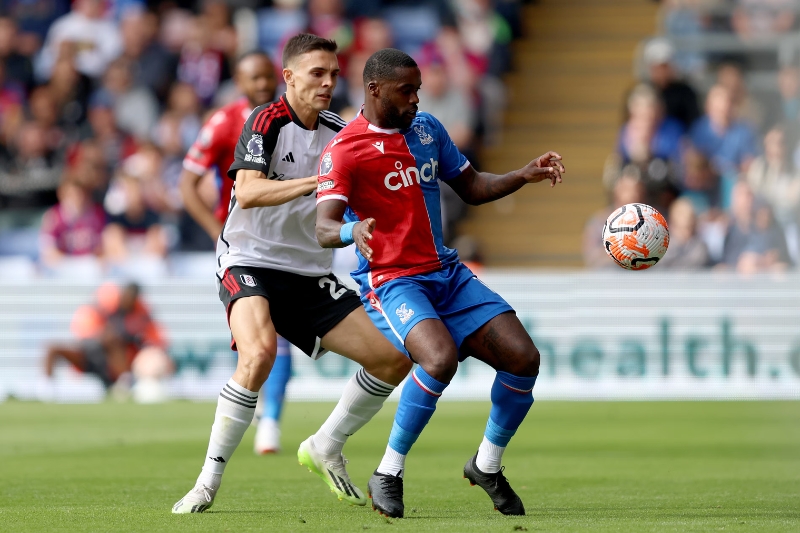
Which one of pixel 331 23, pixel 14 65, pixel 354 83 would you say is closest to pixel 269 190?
pixel 354 83

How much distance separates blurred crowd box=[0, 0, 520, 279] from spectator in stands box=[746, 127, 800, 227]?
3.88 m

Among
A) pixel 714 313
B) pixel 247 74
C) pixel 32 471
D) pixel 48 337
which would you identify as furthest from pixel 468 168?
pixel 48 337

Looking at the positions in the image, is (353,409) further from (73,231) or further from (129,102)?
(129,102)

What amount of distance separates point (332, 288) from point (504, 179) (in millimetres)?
1178

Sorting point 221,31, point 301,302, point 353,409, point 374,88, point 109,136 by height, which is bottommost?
point 353,409

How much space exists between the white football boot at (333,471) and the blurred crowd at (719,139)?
8830mm

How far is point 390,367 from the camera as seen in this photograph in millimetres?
7000

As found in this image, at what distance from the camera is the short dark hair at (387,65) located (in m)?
6.53

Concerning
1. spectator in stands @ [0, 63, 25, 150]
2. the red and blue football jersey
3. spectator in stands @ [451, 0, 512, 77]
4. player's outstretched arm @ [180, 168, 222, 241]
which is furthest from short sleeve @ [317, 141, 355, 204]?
spectator in stands @ [0, 63, 25, 150]

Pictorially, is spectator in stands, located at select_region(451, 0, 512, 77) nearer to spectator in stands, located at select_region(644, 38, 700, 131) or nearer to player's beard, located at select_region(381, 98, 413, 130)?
spectator in stands, located at select_region(644, 38, 700, 131)

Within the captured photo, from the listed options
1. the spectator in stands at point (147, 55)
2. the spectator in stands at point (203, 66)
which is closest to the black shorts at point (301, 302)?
the spectator in stands at point (203, 66)

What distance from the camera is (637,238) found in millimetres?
6785

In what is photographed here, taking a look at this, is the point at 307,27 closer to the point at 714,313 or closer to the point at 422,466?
the point at 714,313

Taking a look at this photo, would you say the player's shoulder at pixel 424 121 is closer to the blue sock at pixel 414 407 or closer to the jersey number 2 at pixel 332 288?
the jersey number 2 at pixel 332 288
